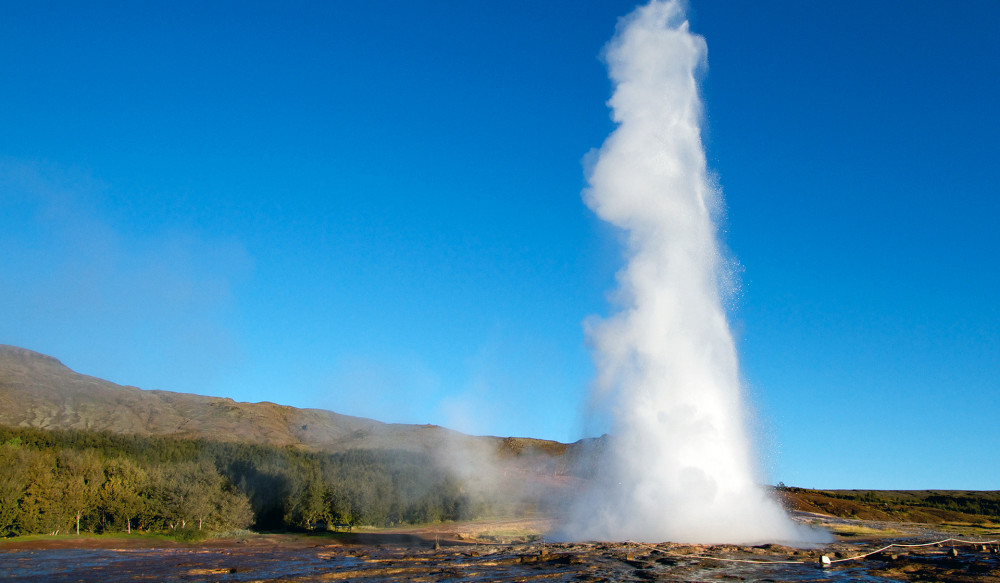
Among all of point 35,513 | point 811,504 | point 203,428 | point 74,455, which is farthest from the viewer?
point 203,428

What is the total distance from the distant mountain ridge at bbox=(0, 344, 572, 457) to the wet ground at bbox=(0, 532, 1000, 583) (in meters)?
86.0

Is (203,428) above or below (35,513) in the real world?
above

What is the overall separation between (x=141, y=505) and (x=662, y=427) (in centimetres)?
4660

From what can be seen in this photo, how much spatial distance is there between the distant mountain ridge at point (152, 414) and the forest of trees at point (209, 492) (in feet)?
153

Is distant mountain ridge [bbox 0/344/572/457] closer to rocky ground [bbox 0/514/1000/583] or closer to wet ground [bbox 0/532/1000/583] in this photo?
rocky ground [bbox 0/514/1000/583]

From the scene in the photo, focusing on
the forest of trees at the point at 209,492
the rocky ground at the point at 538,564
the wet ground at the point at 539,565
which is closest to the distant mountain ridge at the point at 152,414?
the forest of trees at the point at 209,492

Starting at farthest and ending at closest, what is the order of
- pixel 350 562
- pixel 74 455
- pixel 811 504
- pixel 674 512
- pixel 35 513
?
pixel 811 504, pixel 74 455, pixel 35 513, pixel 674 512, pixel 350 562

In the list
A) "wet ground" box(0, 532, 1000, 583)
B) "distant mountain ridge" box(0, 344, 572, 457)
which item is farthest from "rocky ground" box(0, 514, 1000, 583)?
"distant mountain ridge" box(0, 344, 572, 457)

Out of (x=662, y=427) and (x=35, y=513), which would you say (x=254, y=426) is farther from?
(x=662, y=427)

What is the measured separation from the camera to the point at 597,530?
97.9 feet

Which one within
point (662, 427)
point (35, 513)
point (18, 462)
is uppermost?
point (662, 427)

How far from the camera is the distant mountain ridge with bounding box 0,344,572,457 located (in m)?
135

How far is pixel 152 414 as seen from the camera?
154750 mm

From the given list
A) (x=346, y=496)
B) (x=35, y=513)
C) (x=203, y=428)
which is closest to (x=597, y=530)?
(x=346, y=496)
